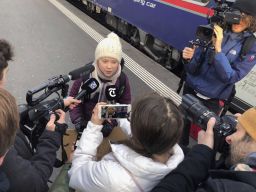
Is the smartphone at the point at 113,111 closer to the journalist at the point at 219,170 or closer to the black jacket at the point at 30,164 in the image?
the black jacket at the point at 30,164

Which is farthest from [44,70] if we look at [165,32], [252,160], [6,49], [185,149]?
[252,160]

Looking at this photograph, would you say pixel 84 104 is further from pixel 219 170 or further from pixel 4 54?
pixel 219 170

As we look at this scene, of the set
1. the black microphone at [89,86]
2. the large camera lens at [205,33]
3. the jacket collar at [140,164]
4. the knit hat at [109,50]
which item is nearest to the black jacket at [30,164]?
the jacket collar at [140,164]

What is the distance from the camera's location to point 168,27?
19.0 ft

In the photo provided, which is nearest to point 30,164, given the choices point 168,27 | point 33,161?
point 33,161

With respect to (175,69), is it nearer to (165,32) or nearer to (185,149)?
(165,32)

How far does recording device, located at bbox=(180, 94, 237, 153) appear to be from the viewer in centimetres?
176

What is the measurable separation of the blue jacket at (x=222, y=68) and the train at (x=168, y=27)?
58.0 inches

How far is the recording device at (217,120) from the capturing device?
1.76 meters

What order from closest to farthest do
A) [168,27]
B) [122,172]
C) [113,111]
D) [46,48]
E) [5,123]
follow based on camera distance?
[5,123] → [122,172] → [113,111] → [168,27] → [46,48]

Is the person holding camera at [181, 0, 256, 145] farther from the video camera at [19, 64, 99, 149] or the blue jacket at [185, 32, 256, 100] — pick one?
the video camera at [19, 64, 99, 149]

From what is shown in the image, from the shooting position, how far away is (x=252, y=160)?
1.45 meters

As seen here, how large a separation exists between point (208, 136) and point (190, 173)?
28cm

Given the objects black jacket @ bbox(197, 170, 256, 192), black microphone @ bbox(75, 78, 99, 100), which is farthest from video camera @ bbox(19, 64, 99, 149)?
black jacket @ bbox(197, 170, 256, 192)
